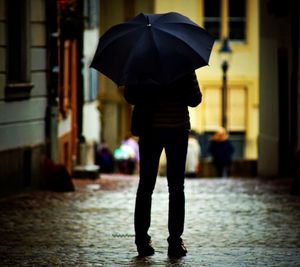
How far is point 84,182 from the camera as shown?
21.0m

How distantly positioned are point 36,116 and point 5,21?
191 centimetres

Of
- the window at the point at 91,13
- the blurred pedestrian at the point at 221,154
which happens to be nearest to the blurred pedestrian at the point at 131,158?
the blurred pedestrian at the point at 221,154

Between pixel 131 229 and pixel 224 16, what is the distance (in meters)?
33.2

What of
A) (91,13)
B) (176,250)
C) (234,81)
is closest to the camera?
(176,250)

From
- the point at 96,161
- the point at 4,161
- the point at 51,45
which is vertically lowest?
the point at 96,161

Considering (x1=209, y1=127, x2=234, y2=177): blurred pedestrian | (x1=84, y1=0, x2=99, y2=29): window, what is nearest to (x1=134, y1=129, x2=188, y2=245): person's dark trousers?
(x1=84, y1=0, x2=99, y2=29): window

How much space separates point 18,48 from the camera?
1731 centimetres

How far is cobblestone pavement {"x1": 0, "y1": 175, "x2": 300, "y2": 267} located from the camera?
10031 mm

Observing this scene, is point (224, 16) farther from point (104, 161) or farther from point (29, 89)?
point (29, 89)

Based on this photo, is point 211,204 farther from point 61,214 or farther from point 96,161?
point 96,161

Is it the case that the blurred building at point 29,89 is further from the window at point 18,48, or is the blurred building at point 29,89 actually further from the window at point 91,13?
the window at point 91,13

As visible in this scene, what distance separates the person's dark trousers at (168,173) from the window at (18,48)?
6980 mm

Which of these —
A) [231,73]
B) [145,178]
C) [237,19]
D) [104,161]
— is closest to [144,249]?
[145,178]

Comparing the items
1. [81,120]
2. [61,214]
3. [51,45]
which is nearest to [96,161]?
[81,120]
